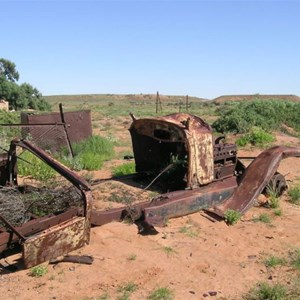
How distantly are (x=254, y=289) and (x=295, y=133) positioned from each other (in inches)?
639

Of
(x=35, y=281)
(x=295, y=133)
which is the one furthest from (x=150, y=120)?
(x=295, y=133)

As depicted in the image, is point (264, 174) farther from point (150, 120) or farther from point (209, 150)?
point (150, 120)

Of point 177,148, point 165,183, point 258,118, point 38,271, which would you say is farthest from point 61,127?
point 258,118

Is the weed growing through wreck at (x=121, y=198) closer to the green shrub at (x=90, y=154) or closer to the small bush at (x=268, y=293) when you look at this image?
the small bush at (x=268, y=293)

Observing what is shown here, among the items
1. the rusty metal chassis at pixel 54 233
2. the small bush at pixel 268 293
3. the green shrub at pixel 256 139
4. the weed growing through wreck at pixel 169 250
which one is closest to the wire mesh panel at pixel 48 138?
the green shrub at pixel 256 139

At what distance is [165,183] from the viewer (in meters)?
7.29

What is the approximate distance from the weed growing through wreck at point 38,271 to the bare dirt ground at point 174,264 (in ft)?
0.16

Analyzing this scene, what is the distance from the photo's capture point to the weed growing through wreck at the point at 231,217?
6.20 meters

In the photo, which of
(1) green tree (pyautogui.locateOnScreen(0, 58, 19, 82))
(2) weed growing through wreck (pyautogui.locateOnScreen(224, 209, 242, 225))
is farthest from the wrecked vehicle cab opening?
(1) green tree (pyautogui.locateOnScreen(0, 58, 19, 82))

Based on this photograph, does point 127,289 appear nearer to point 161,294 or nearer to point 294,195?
point 161,294

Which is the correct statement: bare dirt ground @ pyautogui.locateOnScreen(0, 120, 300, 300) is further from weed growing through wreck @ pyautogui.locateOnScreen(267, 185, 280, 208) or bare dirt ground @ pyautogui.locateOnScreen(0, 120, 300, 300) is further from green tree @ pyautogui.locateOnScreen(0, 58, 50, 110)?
green tree @ pyautogui.locateOnScreen(0, 58, 50, 110)

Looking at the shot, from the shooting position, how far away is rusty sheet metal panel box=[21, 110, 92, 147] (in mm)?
12141

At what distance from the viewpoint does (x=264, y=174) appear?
7.03 meters

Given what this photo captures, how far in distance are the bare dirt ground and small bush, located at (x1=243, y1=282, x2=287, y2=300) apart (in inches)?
4.4
